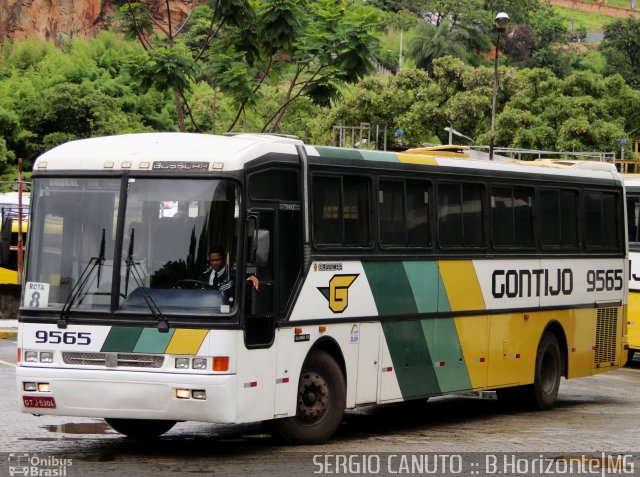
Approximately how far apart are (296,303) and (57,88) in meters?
82.0

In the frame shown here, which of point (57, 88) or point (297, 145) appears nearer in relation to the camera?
point (297, 145)

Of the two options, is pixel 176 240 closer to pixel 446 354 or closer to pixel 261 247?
pixel 261 247

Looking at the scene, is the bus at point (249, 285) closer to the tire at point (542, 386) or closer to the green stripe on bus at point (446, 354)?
the green stripe on bus at point (446, 354)

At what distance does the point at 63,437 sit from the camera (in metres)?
13.5

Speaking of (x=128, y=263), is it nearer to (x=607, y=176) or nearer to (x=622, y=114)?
(x=607, y=176)

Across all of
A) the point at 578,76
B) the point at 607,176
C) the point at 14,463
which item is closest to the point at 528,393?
the point at 607,176

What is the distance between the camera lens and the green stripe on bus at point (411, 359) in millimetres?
14680

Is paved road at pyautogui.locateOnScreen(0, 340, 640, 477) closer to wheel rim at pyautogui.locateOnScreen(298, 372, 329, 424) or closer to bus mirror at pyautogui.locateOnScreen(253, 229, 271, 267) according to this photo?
wheel rim at pyautogui.locateOnScreen(298, 372, 329, 424)

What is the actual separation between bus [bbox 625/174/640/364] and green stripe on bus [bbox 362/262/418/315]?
35.9ft

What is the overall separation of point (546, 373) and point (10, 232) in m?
8.16

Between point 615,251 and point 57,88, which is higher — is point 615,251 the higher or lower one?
the lower one

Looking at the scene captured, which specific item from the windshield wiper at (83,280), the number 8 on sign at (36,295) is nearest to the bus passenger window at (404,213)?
the windshield wiper at (83,280)

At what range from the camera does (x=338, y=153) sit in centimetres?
1399

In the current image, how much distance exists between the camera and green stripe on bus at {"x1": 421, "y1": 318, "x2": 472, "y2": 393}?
15.4m
